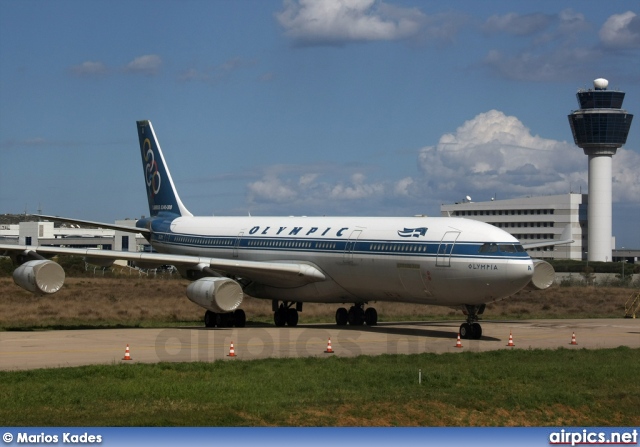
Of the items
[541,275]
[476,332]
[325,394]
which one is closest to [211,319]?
[476,332]

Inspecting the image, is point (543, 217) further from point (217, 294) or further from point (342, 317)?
point (217, 294)

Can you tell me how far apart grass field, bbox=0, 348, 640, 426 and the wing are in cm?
1334

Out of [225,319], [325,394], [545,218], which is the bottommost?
[325,394]

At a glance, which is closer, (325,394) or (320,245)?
(325,394)

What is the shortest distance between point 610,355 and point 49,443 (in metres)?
18.6

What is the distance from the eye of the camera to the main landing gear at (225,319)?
37875mm

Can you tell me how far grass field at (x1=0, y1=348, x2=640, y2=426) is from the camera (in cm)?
1683

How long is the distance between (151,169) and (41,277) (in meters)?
14.7

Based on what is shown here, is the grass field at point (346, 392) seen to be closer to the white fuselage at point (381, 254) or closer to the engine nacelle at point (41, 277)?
the white fuselage at point (381, 254)

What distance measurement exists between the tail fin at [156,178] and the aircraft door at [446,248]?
17976 mm

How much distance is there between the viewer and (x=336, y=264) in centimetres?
3741

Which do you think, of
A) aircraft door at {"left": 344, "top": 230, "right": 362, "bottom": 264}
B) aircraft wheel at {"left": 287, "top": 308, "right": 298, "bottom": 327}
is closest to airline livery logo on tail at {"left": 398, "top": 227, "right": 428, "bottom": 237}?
aircraft door at {"left": 344, "top": 230, "right": 362, "bottom": 264}

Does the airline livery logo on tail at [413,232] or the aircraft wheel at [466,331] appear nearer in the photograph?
the aircraft wheel at [466,331]

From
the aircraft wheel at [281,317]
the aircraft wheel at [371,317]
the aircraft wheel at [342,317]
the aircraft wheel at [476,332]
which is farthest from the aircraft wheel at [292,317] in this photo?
the aircraft wheel at [476,332]
